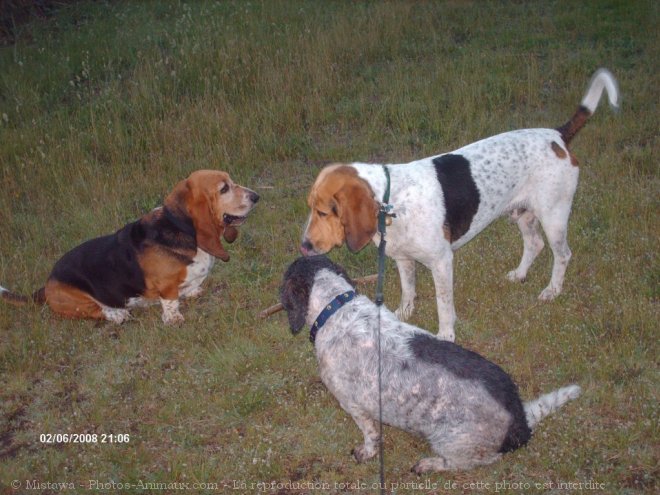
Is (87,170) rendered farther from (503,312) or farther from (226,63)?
(503,312)

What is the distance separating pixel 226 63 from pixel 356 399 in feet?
26.1

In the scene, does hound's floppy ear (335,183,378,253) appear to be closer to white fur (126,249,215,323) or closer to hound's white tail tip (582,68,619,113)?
white fur (126,249,215,323)

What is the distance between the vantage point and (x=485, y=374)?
4.73m

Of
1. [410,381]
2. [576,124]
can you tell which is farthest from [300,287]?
[576,124]

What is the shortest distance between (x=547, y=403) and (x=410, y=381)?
3.88ft

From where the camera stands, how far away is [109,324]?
24.6 ft

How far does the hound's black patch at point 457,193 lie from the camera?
20.5ft

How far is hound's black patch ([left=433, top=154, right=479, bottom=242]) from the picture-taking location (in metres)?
6.25

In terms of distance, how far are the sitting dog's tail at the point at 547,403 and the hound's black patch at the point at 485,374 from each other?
0.79 feet

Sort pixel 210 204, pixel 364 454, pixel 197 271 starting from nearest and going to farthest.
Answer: pixel 364 454
pixel 210 204
pixel 197 271

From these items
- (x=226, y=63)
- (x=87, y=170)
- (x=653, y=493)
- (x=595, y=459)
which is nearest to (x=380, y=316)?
(x=595, y=459)

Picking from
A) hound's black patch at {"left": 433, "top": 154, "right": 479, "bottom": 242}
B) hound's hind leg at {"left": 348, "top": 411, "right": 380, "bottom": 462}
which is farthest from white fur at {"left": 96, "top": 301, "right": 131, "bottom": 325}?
hound's black patch at {"left": 433, "top": 154, "right": 479, "bottom": 242}

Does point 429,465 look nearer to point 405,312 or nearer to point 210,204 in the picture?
point 405,312

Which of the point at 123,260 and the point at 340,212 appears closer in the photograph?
the point at 340,212
